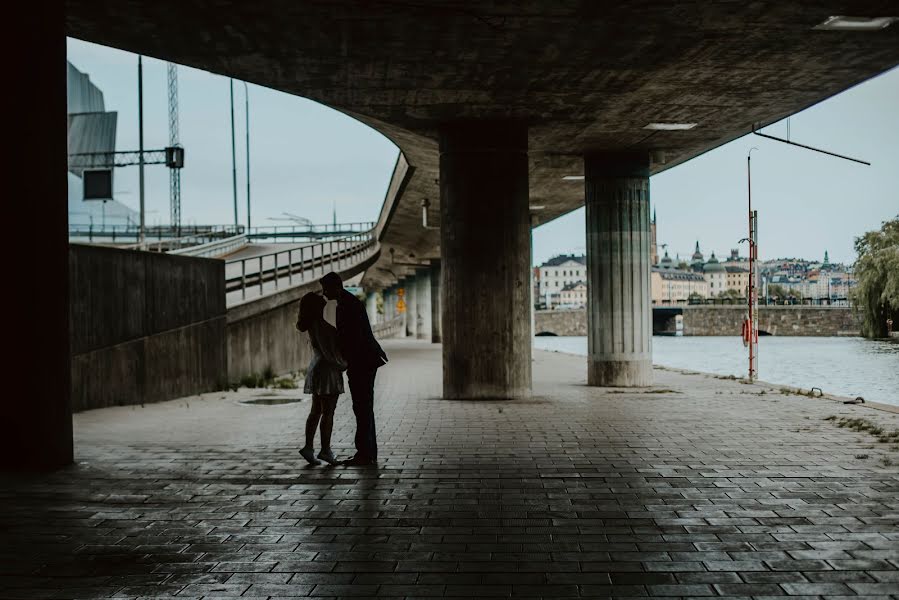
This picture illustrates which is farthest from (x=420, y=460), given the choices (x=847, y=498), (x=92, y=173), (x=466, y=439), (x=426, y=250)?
(x=426, y=250)

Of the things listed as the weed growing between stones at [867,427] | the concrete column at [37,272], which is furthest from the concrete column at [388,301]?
the concrete column at [37,272]

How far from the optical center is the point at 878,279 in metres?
47.8

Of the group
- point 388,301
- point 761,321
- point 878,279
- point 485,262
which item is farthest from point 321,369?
point 388,301

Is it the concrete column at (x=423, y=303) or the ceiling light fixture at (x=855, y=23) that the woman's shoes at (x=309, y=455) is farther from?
the concrete column at (x=423, y=303)

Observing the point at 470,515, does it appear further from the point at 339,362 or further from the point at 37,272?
the point at 37,272

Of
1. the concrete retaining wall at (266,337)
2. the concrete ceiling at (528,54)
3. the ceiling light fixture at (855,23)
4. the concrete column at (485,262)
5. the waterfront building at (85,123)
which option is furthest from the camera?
the waterfront building at (85,123)

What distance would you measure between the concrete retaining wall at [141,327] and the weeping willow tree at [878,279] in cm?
3794

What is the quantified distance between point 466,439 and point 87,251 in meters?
7.01

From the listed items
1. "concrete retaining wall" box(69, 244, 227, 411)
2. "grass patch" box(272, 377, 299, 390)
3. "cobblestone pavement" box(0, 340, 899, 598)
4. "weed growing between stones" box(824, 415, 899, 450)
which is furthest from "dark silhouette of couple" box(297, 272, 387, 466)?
"grass patch" box(272, 377, 299, 390)

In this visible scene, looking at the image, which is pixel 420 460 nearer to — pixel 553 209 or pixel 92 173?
pixel 553 209

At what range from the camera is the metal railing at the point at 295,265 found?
2566cm

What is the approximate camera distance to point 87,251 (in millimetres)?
14289

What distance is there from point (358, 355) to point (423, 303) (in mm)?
60877

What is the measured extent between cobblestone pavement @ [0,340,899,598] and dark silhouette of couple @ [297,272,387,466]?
31 centimetres
